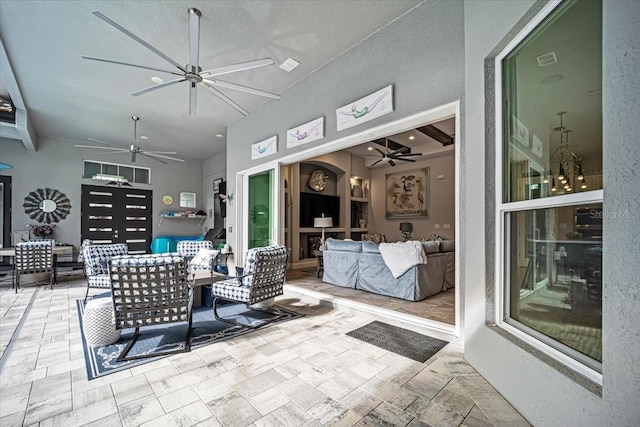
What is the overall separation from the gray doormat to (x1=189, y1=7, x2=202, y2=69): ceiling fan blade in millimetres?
3298

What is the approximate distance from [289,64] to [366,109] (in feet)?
4.81

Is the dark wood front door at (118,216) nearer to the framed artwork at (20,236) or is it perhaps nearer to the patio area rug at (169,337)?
the framed artwork at (20,236)

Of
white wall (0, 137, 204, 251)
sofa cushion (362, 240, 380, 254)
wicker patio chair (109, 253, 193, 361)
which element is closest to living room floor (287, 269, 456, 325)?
sofa cushion (362, 240, 380, 254)

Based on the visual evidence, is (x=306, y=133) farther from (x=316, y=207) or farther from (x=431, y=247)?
(x=316, y=207)

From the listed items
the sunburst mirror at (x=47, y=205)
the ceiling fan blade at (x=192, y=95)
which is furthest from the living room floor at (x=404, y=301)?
the sunburst mirror at (x=47, y=205)

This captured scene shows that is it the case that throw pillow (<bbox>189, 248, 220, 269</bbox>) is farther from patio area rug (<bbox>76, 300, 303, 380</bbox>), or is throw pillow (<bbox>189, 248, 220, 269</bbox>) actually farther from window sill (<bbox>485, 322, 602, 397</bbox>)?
window sill (<bbox>485, 322, 602, 397</bbox>)

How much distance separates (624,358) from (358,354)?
5.98 feet

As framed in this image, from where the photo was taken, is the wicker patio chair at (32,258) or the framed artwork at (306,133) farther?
the wicker patio chair at (32,258)

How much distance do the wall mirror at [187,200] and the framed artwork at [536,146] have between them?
32.1 feet

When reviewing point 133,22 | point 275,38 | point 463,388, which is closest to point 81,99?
point 133,22

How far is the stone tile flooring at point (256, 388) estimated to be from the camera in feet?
5.74

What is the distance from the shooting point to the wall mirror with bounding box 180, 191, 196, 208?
966cm

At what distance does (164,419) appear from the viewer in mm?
1725

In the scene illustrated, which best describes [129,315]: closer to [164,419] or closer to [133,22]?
[164,419]
